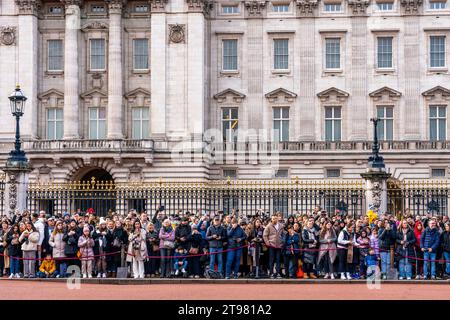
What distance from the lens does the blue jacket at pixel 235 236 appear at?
3669cm

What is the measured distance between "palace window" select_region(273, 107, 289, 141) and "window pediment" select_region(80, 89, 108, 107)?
33.8 ft

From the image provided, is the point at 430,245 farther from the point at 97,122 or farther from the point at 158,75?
the point at 97,122

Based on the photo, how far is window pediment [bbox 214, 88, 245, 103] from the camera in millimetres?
69812

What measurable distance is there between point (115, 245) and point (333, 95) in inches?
1368

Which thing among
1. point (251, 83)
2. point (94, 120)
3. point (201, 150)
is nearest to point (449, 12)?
point (251, 83)

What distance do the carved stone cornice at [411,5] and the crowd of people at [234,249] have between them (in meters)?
33.8

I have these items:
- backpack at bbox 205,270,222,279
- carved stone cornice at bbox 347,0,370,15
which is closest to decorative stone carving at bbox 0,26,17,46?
carved stone cornice at bbox 347,0,370,15

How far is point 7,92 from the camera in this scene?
225 ft

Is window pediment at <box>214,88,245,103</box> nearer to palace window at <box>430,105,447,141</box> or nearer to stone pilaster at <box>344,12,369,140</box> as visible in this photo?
stone pilaster at <box>344,12,369,140</box>

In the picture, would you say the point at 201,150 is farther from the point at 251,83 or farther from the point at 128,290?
the point at 128,290

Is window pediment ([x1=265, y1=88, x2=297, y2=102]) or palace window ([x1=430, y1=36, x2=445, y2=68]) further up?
palace window ([x1=430, y1=36, x2=445, y2=68])

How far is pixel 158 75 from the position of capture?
224 feet

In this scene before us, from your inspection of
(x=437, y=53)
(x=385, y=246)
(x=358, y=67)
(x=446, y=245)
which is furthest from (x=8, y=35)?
(x=446, y=245)

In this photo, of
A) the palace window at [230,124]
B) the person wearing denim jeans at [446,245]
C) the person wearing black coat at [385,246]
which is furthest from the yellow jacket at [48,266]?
the palace window at [230,124]
